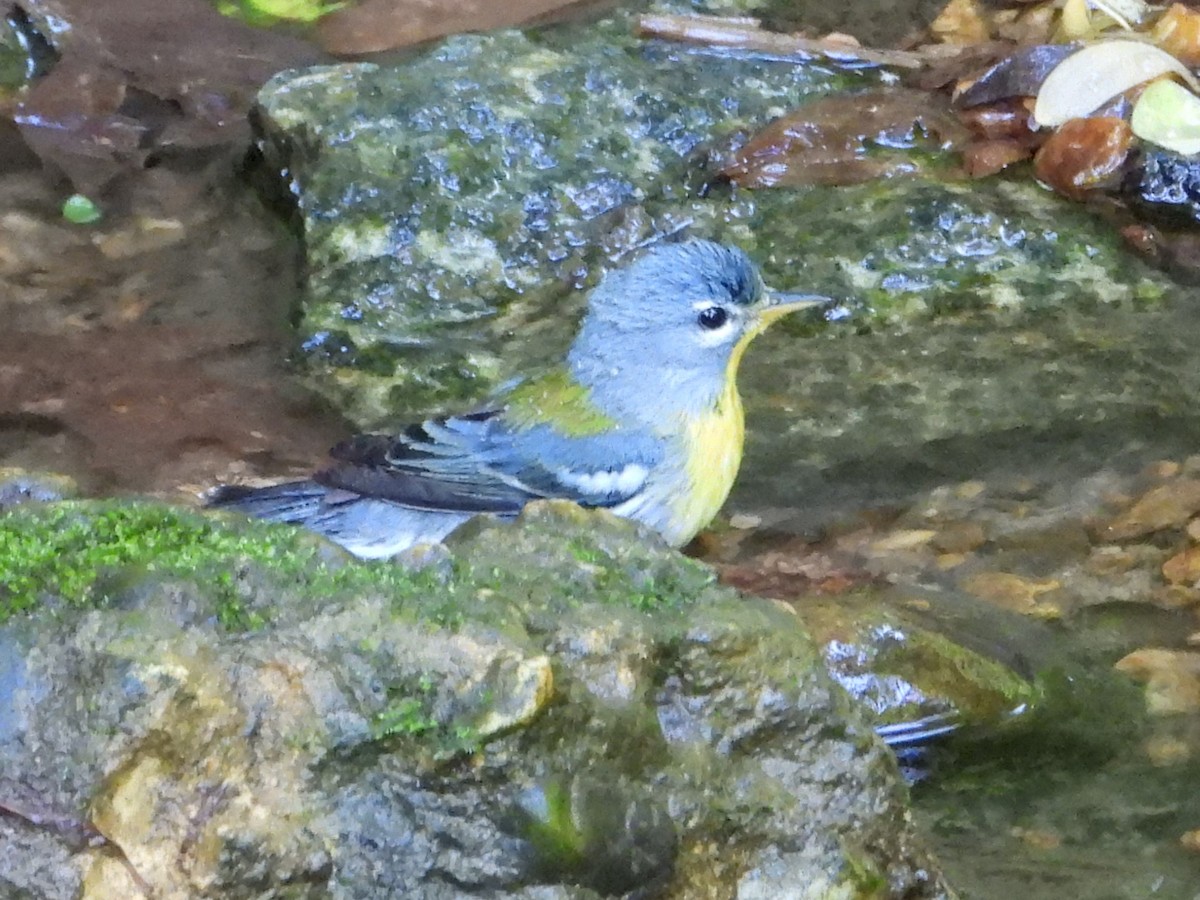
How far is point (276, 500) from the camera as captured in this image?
395 centimetres

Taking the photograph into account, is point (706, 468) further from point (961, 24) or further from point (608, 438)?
point (961, 24)

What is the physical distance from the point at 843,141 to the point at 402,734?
4.59 m

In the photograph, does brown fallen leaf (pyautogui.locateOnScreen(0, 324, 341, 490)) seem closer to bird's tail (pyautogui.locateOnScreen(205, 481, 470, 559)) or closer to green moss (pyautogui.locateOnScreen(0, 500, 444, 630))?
bird's tail (pyautogui.locateOnScreen(205, 481, 470, 559))

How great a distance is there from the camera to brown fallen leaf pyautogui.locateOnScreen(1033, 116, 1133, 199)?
5.76 metres

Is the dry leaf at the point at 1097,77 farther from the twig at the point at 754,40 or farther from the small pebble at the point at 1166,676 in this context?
the small pebble at the point at 1166,676

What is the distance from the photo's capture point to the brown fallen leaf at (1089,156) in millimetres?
5758

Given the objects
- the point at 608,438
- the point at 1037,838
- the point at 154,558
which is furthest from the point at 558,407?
the point at 154,558

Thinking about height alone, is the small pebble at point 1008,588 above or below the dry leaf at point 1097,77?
below

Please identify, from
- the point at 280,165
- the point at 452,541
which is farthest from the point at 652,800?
the point at 280,165

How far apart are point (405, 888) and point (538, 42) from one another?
531cm

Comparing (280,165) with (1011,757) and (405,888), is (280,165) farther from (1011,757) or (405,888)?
(405,888)

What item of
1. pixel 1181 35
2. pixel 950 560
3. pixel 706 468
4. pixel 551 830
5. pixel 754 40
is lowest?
pixel 950 560

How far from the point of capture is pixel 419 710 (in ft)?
6.62

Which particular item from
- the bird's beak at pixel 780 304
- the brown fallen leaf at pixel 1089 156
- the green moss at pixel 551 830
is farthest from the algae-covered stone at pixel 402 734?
the brown fallen leaf at pixel 1089 156
